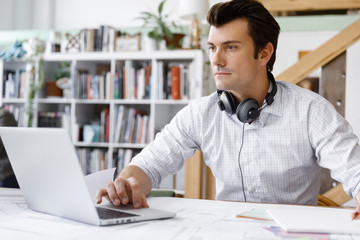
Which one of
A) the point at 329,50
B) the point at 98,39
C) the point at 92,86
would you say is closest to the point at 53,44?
the point at 98,39

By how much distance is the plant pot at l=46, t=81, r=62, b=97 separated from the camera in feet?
13.3

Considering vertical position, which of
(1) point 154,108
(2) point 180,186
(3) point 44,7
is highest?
(3) point 44,7

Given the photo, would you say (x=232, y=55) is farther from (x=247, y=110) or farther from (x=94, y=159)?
(x=94, y=159)

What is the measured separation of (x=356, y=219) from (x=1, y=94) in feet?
12.9

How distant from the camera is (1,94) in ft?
13.6

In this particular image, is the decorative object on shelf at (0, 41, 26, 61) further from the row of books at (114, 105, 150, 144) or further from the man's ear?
the man's ear

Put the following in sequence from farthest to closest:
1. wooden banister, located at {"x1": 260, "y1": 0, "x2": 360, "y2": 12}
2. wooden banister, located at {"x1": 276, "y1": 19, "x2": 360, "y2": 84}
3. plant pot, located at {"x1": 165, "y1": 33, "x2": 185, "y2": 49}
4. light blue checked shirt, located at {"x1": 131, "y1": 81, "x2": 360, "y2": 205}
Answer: plant pot, located at {"x1": 165, "y1": 33, "x2": 185, "y2": 49} → wooden banister, located at {"x1": 260, "y1": 0, "x2": 360, "y2": 12} → wooden banister, located at {"x1": 276, "y1": 19, "x2": 360, "y2": 84} → light blue checked shirt, located at {"x1": 131, "y1": 81, "x2": 360, "y2": 205}

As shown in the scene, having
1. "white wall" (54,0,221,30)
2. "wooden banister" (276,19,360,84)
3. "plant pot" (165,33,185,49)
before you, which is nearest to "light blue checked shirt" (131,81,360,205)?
"wooden banister" (276,19,360,84)

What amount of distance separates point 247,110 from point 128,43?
2.56 metres

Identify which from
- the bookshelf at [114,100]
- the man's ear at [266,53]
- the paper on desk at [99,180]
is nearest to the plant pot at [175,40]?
the bookshelf at [114,100]

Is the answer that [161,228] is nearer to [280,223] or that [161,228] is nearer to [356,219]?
[280,223]

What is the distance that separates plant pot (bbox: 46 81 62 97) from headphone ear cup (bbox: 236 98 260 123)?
3001 millimetres

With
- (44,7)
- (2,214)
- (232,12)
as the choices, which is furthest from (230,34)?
(44,7)

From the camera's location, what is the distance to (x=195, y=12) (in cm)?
362
